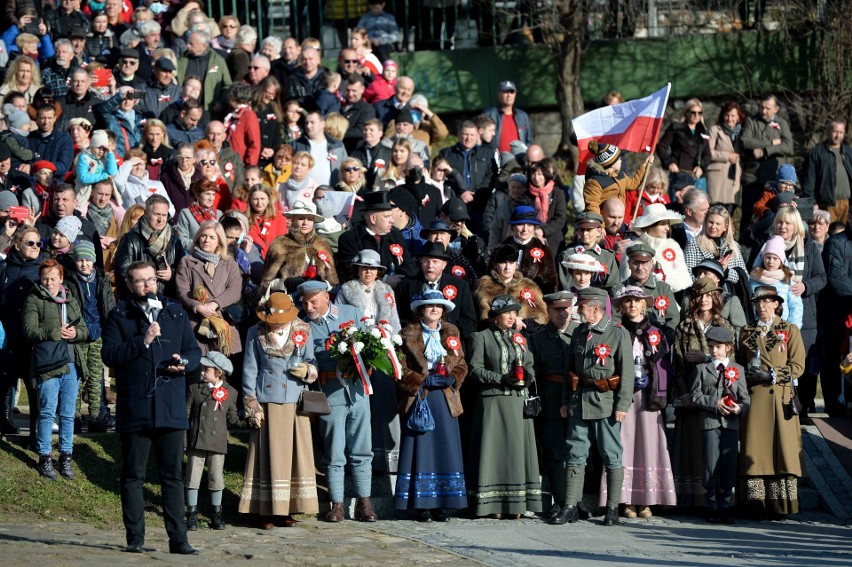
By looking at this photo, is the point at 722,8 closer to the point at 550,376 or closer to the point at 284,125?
the point at 284,125

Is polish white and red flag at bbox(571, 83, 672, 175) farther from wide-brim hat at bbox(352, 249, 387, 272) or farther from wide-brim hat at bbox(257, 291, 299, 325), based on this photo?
wide-brim hat at bbox(257, 291, 299, 325)

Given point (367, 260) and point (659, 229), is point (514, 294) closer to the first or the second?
point (367, 260)

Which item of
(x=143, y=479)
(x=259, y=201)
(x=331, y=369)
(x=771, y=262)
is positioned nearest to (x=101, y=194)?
(x=259, y=201)

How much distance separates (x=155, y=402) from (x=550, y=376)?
3.97 m

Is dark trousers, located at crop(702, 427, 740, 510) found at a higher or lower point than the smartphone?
lower

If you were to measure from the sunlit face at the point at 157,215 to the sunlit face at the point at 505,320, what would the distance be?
10.6 ft

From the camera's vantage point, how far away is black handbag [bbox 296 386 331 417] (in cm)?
1347

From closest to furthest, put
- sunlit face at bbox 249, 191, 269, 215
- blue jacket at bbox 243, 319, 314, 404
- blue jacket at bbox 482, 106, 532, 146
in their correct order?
blue jacket at bbox 243, 319, 314, 404
sunlit face at bbox 249, 191, 269, 215
blue jacket at bbox 482, 106, 532, 146

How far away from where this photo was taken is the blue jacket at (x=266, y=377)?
1352cm

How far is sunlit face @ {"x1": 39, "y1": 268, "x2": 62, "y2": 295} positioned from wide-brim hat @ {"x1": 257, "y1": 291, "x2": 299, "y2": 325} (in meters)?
1.77

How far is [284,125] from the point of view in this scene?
19328mm

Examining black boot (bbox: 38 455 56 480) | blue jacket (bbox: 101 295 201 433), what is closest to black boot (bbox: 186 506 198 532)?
black boot (bbox: 38 455 56 480)

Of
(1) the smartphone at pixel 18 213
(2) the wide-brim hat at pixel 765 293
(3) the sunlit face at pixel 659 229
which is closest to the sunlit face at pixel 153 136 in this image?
(1) the smartphone at pixel 18 213

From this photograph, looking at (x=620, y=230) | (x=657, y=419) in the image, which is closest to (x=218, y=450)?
(x=657, y=419)
